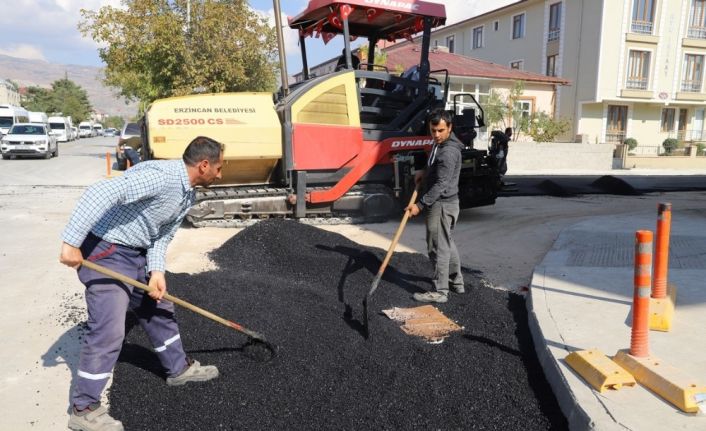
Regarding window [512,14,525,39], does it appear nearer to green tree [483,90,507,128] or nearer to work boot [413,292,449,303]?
green tree [483,90,507,128]

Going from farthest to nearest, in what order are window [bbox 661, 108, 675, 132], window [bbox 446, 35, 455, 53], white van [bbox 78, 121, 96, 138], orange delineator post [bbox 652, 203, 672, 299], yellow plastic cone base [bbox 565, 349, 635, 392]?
white van [bbox 78, 121, 96, 138] < window [bbox 446, 35, 455, 53] < window [bbox 661, 108, 675, 132] < orange delineator post [bbox 652, 203, 672, 299] < yellow plastic cone base [bbox 565, 349, 635, 392]

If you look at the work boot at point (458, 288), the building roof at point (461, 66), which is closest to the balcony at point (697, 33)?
the building roof at point (461, 66)

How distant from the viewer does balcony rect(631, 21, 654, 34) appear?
29.1 m

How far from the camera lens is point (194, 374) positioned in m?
3.45

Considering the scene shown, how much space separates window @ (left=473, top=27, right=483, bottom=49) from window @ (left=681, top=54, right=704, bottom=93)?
12236mm

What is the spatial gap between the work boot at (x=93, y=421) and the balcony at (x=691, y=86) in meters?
35.6

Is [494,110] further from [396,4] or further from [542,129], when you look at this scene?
[396,4]

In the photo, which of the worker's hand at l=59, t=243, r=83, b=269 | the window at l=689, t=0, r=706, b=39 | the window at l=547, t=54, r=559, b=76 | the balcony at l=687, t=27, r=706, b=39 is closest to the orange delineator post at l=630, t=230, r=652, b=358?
the worker's hand at l=59, t=243, r=83, b=269

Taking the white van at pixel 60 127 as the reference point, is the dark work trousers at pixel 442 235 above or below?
below

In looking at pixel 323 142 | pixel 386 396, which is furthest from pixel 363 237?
pixel 386 396

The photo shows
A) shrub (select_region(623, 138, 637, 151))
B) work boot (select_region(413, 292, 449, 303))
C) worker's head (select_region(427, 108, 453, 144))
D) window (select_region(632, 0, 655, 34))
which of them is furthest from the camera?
window (select_region(632, 0, 655, 34))

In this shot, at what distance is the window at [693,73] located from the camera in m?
31.0

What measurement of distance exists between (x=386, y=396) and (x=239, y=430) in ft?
2.90

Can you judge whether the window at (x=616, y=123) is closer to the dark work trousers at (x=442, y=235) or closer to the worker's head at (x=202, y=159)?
the dark work trousers at (x=442, y=235)
